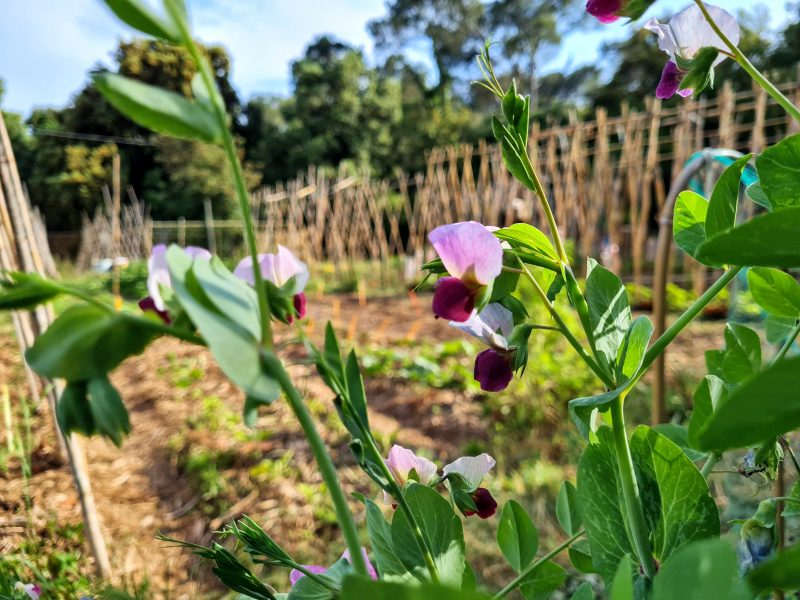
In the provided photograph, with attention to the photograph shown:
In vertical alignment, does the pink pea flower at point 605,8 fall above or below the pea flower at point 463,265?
→ above

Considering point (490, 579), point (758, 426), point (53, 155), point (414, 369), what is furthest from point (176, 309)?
point (53, 155)

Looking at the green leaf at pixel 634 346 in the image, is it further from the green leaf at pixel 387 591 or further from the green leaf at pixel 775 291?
the green leaf at pixel 387 591

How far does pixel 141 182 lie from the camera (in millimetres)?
16453

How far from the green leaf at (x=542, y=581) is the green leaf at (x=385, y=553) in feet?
0.35

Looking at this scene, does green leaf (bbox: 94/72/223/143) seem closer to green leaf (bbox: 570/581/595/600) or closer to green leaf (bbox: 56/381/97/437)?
green leaf (bbox: 56/381/97/437)

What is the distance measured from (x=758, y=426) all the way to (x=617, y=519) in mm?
167

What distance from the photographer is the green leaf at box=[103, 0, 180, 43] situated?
0.56 ft

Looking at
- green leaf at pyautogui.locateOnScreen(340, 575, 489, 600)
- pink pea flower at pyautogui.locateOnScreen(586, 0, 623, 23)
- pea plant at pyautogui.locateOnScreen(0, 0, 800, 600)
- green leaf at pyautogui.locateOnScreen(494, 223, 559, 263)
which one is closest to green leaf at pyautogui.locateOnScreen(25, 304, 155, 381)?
pea plant at pyautogui.locateOnScreen(0, 0, 800, 600)

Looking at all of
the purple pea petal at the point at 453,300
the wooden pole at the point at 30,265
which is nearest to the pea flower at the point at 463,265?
the purple pea petal at the point at 453,300

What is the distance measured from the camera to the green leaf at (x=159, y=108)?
0.17 meters

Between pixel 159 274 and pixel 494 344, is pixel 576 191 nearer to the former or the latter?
pixel 494 344

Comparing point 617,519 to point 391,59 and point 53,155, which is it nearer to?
point 53,155

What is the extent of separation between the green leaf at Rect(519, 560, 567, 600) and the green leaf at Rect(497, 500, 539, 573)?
0.04 meters

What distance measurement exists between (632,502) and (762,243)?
145 millimetres
